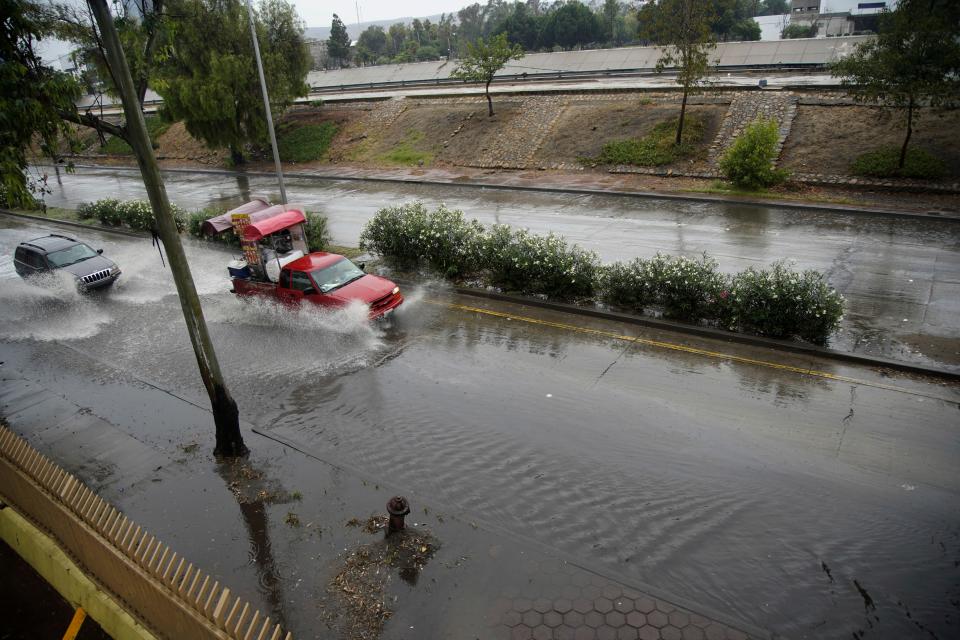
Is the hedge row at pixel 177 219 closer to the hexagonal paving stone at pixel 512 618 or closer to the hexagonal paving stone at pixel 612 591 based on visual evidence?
the hexagonal paving stone at pixel 512 618

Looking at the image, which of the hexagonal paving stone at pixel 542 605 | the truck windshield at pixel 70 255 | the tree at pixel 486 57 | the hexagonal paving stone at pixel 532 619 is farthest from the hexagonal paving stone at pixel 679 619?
the tree at pixel 486 57

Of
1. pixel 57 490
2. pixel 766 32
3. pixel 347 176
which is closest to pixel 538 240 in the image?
pixel 57 490

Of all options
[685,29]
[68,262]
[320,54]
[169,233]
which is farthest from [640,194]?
[320,54]

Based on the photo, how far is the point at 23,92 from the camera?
28.8ft

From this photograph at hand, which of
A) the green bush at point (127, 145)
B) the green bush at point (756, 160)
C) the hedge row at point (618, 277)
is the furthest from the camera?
the green bush at point (127, 145)

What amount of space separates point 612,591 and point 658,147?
83.1ft

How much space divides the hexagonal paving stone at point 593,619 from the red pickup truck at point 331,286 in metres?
8.47

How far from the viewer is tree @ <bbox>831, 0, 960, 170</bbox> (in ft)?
63.6

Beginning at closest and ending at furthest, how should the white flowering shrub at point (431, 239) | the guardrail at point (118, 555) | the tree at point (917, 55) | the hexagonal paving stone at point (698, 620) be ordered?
1. the guardrail at point (118, 555)
2. the hexagonal paving stone at point (698, 620)
3. the white flowering shrub at point (431, 239)
4. the tree at point (917, 55)

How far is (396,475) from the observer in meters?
8.55

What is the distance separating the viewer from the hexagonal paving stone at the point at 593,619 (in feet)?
20.1

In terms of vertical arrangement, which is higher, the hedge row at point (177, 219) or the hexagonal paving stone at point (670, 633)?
the hedge row at point (177, 219)

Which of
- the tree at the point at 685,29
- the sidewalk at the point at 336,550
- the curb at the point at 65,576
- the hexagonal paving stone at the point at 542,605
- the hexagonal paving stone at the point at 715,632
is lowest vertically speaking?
the hexagonal paving stone at the point at 715,632

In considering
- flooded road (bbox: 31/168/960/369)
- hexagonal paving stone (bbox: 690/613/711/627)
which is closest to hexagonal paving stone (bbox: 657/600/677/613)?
hexagonal paving stone (bbox: 690/613/711/627)
